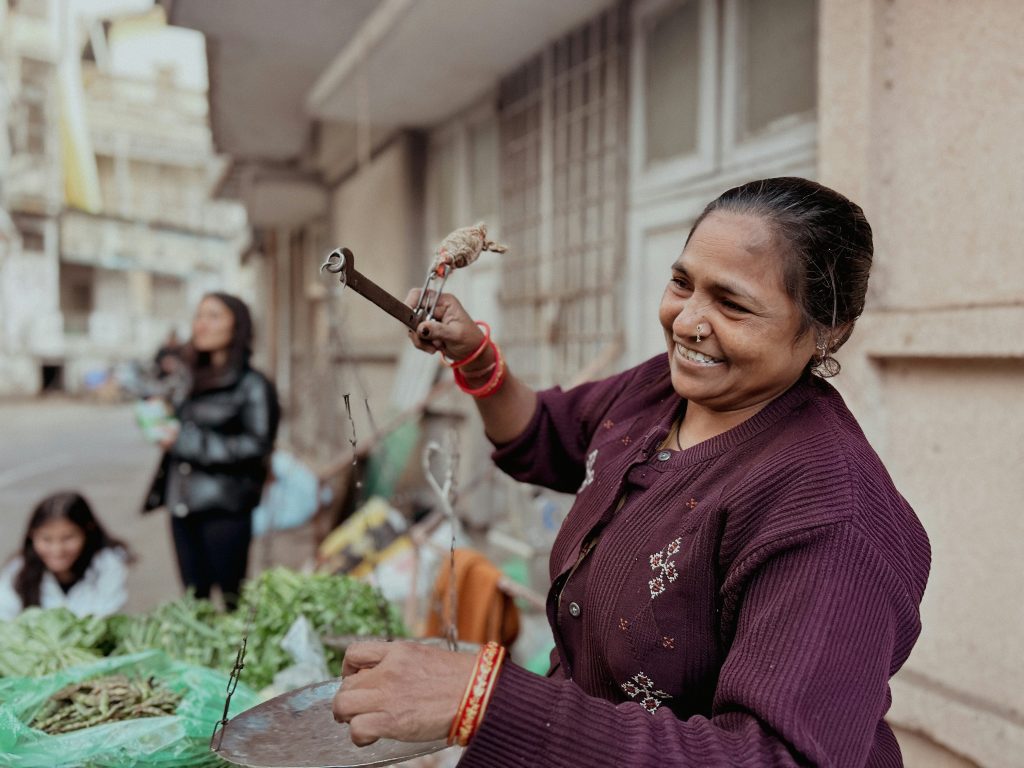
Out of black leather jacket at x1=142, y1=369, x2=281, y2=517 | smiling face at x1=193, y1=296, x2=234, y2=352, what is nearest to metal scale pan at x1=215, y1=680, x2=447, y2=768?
black leather jacket at x1=142, y1=369, x2=281, y2=517

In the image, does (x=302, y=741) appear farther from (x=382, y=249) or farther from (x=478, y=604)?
(x=382, y=249)

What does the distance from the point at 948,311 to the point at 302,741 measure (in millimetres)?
1991

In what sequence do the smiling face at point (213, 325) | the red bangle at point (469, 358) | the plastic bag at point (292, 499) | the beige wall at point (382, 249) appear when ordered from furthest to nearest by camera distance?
the beige wall at point (382, 249) → the plastic bag at point (292, 499) → the smiling face at point (213, 325) → the red bangle at point (469, 358)

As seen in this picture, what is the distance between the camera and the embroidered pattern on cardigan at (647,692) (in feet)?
3.67

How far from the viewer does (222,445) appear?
11.6 feet

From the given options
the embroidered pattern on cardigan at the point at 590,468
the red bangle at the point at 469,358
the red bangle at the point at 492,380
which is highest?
the red bangle at the point at 469,358

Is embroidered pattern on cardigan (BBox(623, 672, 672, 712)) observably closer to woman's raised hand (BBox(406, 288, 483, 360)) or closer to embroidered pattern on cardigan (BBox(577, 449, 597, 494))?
embroidered pattern on cardigan (BBox(577, 449, 597, 494))

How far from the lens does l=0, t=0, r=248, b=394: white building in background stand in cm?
2312

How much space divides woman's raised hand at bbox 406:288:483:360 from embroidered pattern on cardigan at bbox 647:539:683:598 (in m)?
0.64

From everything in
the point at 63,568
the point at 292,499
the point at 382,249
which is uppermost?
the point at 382,249

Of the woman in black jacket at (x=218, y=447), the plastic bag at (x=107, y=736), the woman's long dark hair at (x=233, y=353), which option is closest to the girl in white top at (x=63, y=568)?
the woman in black jacket at (x=218, y=447)

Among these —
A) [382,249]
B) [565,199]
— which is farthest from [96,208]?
[565,199]

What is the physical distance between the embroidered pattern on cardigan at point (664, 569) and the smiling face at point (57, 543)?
286 centimetres

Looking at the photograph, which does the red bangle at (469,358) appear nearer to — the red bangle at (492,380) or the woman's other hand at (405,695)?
the red bangle at (492,380)
